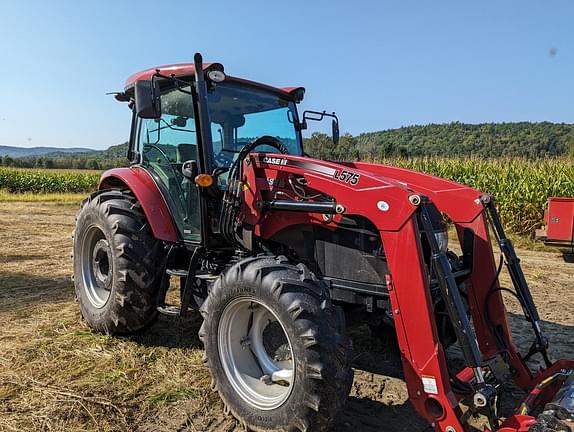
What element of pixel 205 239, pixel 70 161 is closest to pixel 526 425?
pixel 205 239

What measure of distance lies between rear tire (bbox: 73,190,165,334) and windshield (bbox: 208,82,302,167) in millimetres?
958

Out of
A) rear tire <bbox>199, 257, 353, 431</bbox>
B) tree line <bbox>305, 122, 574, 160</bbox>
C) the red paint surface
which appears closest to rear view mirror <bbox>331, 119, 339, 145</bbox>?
rear tire <bbox>199, 257, 353, 431</bbox>

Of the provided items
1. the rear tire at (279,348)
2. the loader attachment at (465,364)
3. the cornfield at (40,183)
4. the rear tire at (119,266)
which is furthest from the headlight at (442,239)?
the cornfield at (40,183)

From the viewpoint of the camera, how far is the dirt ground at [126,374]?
120 inches

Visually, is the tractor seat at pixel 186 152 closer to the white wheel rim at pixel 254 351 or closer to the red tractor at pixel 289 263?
the red tractor at pixel 289 263

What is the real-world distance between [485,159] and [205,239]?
43.4ft

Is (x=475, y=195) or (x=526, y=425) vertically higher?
(x=475, y=195)

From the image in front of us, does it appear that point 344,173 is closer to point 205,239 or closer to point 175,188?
point 205,239

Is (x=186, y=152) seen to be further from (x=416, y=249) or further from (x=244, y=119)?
(x=416, y=249)

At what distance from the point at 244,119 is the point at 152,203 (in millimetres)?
1047

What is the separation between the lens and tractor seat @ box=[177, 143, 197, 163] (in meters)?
4.02

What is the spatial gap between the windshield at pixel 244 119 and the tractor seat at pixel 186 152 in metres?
0.19

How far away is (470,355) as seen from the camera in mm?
2576

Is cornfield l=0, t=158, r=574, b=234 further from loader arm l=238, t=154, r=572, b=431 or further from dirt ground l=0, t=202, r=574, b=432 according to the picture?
loader arm l=238, t=154, r=572, b=431
